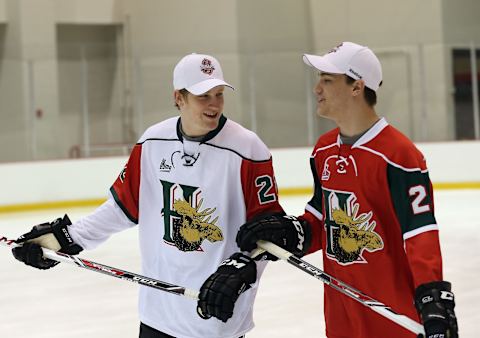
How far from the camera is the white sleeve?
105 inches

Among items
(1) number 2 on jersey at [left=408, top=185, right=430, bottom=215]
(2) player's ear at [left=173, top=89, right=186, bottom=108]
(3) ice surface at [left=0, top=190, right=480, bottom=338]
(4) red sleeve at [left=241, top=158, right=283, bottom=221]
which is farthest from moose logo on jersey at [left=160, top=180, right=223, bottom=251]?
(3) ice surface at [left=0, top=190, right=480, bottom=338]

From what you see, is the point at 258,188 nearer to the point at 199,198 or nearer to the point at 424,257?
the point at 199,198

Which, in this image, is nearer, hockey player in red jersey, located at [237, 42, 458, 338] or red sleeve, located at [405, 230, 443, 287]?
red sleeve, located at [405, 230, 443, 287]

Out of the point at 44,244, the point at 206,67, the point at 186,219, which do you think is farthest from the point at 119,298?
the point at 206,67

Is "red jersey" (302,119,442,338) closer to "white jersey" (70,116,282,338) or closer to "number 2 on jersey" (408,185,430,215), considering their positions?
"number 2 on jersey" (408,185,430,215)

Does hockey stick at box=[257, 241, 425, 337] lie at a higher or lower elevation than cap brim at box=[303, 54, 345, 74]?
lower

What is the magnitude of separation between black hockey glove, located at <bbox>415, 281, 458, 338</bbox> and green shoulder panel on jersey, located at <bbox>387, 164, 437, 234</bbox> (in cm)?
17

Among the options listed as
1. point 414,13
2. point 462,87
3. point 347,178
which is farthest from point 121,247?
point 414,13

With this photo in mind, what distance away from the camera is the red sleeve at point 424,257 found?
76.4 inches

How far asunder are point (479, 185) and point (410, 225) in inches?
322

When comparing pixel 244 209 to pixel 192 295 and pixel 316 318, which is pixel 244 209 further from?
pixel 316 318

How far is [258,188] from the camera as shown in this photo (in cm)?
241

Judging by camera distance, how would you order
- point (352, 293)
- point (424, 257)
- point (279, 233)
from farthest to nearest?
point (279, 233)
point (352, 293)
point (424, 257)

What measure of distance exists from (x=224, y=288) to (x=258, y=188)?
0.36 m
